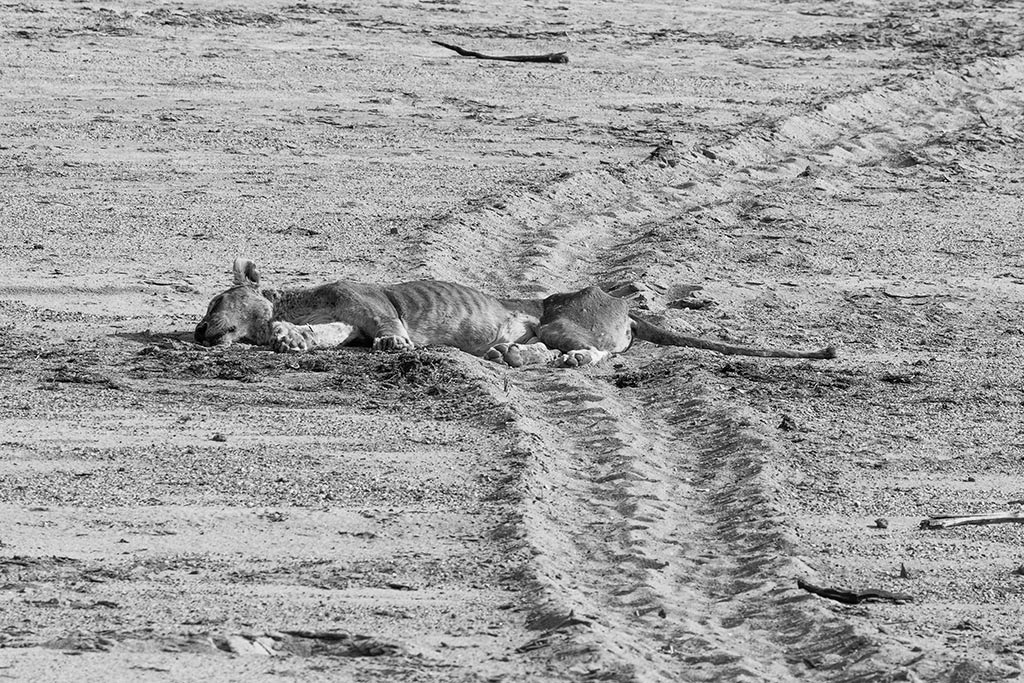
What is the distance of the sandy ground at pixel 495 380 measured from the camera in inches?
197

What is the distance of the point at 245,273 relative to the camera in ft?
27.8

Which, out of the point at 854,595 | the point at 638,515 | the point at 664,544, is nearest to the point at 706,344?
the point at 638,515

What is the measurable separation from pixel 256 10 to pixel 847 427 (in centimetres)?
1070

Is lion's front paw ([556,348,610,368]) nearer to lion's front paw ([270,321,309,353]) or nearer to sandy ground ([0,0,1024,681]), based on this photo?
sandy ground ([0,0,1024,681])

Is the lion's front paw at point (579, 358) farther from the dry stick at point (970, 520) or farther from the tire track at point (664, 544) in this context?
the dry stick at point (970, 520)

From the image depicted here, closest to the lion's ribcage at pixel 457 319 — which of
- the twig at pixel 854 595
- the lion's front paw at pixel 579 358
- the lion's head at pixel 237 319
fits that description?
the lion's front paw at pixel 579 358

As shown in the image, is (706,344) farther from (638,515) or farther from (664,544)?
(664,544)

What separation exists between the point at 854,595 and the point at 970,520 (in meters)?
0.89

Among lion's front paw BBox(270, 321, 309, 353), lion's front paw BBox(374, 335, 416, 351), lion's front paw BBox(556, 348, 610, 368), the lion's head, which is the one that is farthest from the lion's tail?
the lion's head

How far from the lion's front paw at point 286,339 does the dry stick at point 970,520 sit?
3113 mm

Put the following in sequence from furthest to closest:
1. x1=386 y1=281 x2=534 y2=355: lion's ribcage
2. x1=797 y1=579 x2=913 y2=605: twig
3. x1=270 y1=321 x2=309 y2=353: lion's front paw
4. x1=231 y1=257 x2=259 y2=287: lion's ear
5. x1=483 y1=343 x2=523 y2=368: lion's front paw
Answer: x1=231 y1=257 x2=259 y2=287: lion's ear < x1=386 y1=281 x2=534 y2=355: lion's ribcage < x1=483 y1=343 x2=523 y2=368: lion's front paw < x1=270 y1=321 x2=309 y2=353: lion's front paw < x1=797 y1=579 x2=913 y2=605: twig

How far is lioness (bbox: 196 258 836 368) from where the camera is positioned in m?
7.96

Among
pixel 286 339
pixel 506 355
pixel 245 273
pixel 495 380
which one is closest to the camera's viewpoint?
pixel 495 380

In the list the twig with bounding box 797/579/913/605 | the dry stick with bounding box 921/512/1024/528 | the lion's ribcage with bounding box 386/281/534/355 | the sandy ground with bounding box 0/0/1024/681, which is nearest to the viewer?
the sandy ground with bounding box 0/0/1024/681
